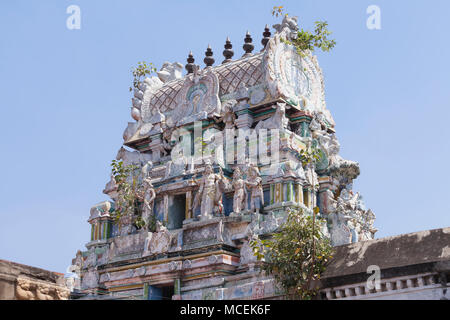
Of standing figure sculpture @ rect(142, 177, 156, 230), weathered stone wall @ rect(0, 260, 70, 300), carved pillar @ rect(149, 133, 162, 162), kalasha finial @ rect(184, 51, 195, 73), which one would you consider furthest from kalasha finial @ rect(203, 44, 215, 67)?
weathered stone wall @ rect(0, 260, 70, 300)

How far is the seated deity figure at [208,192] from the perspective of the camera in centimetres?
2430

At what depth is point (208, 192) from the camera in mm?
24359

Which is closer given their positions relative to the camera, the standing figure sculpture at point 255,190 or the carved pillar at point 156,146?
the standing figure sculpture at point 255,190

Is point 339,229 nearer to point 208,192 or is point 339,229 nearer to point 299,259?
point 208,192

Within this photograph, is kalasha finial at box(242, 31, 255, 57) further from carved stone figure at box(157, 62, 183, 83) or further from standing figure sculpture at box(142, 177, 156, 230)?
standing figure sculpture at box(142, 177, 156, 230)

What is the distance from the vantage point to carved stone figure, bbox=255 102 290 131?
82.6 feet

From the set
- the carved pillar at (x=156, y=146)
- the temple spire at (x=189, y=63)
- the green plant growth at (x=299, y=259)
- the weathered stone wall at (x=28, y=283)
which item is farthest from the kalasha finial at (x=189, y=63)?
the weathered stone wall at (x=28, y=283)

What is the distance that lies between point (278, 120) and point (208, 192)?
348 centimetres

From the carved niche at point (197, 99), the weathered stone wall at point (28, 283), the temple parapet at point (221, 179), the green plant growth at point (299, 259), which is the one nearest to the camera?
the weathered stone wall at point (28, 283)

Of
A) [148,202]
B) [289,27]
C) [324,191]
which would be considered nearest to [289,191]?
[324,191]

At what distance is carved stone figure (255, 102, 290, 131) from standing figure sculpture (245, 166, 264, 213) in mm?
1858

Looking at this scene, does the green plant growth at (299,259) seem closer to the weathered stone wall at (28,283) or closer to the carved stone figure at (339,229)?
the carved stone figure at (339,229)

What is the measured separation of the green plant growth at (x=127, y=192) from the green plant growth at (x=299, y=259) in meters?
8.73
